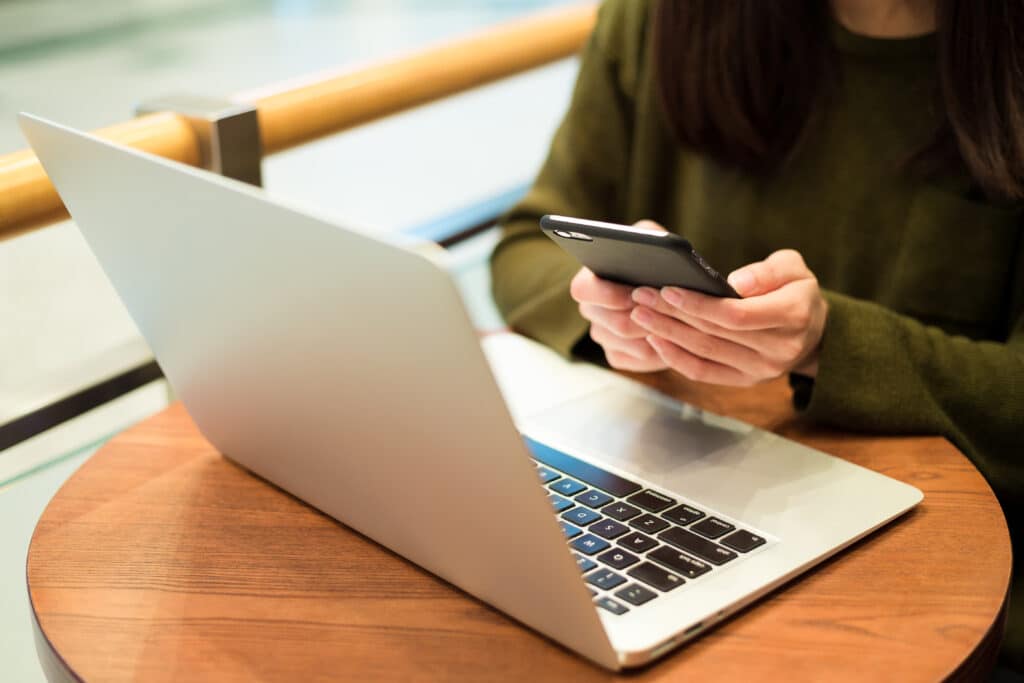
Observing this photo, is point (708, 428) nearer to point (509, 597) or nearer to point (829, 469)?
point (829, 469)

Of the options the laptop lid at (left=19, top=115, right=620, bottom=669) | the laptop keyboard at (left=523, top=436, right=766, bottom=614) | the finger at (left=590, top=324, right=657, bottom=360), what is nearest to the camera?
the laptop lid at (left=19, top=115, right=620, bottom=669)

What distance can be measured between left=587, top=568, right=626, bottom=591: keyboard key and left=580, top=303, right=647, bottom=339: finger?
0.22m

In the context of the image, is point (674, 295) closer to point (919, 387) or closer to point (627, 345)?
point (627, 345)

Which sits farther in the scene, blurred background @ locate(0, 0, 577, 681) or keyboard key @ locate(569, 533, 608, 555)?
blurred background @ locate(0, 0, 577, 681)

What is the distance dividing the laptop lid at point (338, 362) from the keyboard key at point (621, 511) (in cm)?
10

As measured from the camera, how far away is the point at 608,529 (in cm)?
63

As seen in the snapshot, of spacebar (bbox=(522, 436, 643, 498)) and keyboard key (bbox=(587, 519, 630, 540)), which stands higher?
keyboard key (bbox=(587, 519, 630, 540))

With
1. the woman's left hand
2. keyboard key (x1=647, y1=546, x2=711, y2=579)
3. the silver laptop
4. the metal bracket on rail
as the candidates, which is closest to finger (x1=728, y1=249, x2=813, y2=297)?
the woman's left hand

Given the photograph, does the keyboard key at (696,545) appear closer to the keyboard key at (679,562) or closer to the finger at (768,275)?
the keyboard key at (679,562)

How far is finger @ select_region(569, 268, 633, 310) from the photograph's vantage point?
2.47 feet

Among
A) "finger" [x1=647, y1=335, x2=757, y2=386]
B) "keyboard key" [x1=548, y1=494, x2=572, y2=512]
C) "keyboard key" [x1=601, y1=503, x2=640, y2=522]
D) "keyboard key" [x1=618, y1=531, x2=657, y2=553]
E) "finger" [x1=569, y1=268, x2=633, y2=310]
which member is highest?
"finger" [x1=569, y1=268, x2=633, y2=310]

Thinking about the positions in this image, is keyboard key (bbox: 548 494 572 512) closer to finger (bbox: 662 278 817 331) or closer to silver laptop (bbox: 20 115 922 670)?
silver laptop (bbox: 20 115 922 670)

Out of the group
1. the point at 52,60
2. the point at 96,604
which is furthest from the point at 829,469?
the point at 52,60

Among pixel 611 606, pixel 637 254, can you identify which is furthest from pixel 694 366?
pixel 611 606
